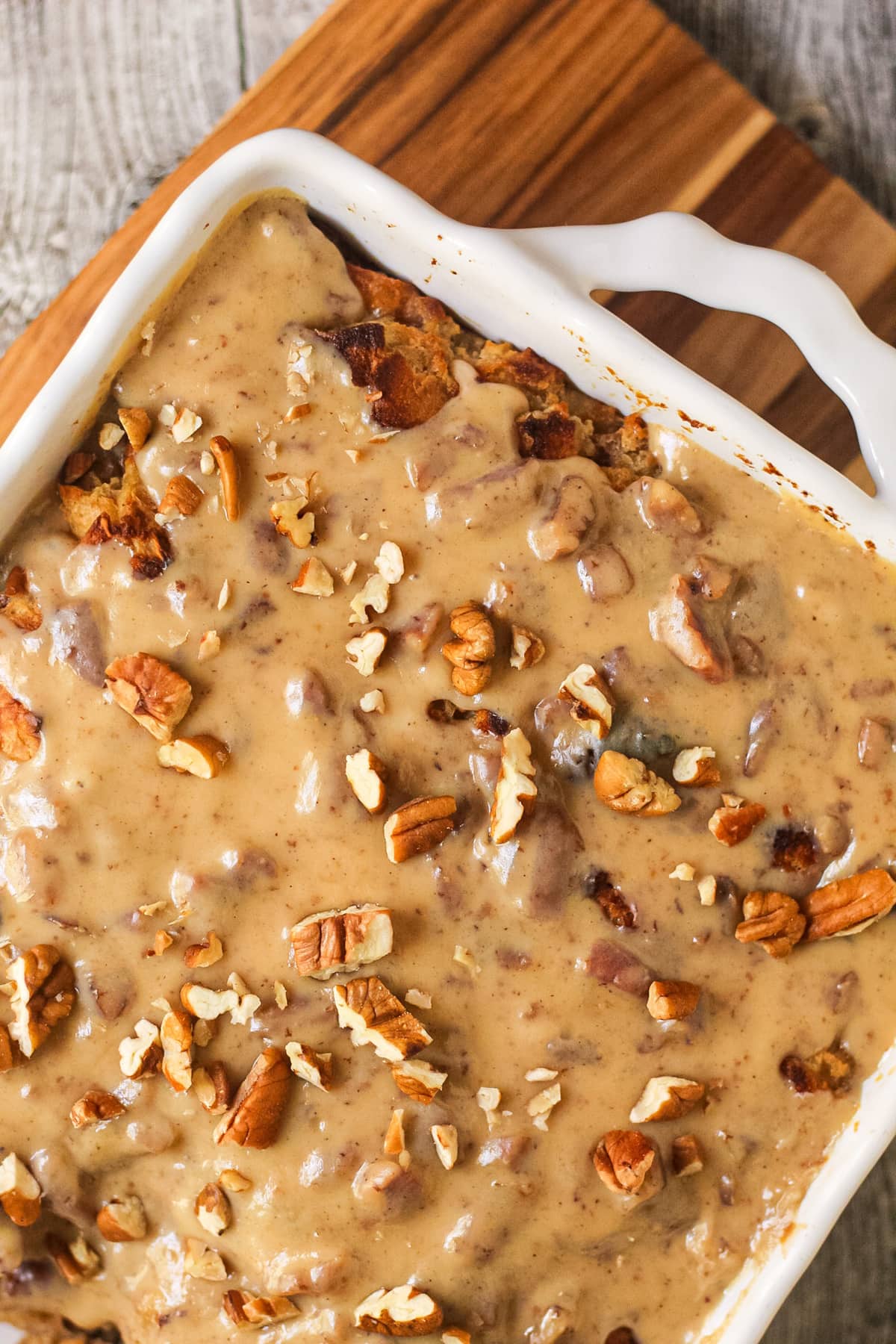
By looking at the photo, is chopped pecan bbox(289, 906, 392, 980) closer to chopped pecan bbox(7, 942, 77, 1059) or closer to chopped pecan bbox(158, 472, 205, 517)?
chopped pecan bbox(7, 942, 77, 1059)

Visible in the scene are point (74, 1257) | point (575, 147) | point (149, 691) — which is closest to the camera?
point (149, 691)

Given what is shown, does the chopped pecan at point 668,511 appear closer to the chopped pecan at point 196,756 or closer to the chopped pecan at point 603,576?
the chopped pecan at point 603,576

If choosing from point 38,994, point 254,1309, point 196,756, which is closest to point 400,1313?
point 254,1309

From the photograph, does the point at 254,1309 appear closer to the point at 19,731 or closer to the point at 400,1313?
A: the point at 400,1313

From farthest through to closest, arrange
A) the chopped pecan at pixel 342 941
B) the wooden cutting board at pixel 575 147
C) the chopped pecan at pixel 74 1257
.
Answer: the wooden cutting board at pixel 575 147, the chopped pecan at pixel 74 1257, the chopped pecan at pixel 342 941

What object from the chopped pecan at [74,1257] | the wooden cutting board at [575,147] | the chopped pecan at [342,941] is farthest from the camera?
the wooden cutting board at [575,147]

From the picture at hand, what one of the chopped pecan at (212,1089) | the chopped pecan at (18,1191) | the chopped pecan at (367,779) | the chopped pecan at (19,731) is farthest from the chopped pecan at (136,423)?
the chopped pecan at (18,1191)

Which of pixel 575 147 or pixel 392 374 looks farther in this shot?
pixel 575 147
